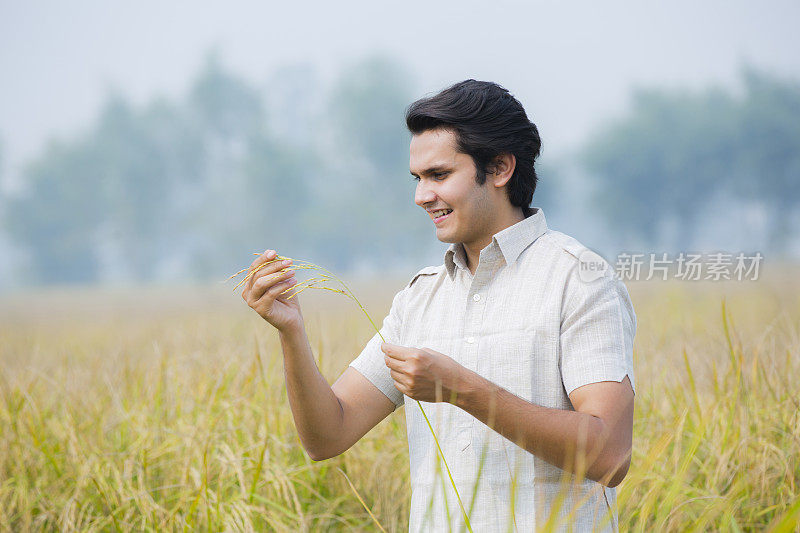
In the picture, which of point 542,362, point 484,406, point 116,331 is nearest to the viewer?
point 484,406

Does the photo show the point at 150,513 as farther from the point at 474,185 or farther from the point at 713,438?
the point at 713,438

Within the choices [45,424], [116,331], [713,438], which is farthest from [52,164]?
[713,438]

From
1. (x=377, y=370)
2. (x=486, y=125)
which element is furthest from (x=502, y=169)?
(x=377, y=370)

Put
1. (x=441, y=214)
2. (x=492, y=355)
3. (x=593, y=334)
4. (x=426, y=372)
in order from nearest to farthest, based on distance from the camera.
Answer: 1. (x=426, y=372)
2. (x=593, y=334)
3. (x=492, y=355)
4. (x=441, y=214)

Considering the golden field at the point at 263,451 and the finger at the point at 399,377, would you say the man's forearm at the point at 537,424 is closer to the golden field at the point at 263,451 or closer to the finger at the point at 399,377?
the finger at the point at 399,377

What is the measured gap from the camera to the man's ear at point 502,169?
1.89 meters

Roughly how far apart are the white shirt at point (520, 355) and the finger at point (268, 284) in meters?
0.42

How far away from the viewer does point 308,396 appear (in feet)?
6.03

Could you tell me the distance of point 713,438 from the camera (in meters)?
3.11

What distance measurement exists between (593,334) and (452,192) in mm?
480

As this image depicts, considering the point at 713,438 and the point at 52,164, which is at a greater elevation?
the point at 52,164

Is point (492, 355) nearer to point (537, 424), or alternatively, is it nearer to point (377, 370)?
point (537, 424)

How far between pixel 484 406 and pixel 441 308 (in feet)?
1.60

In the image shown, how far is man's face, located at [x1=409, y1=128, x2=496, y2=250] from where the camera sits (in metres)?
1.83
